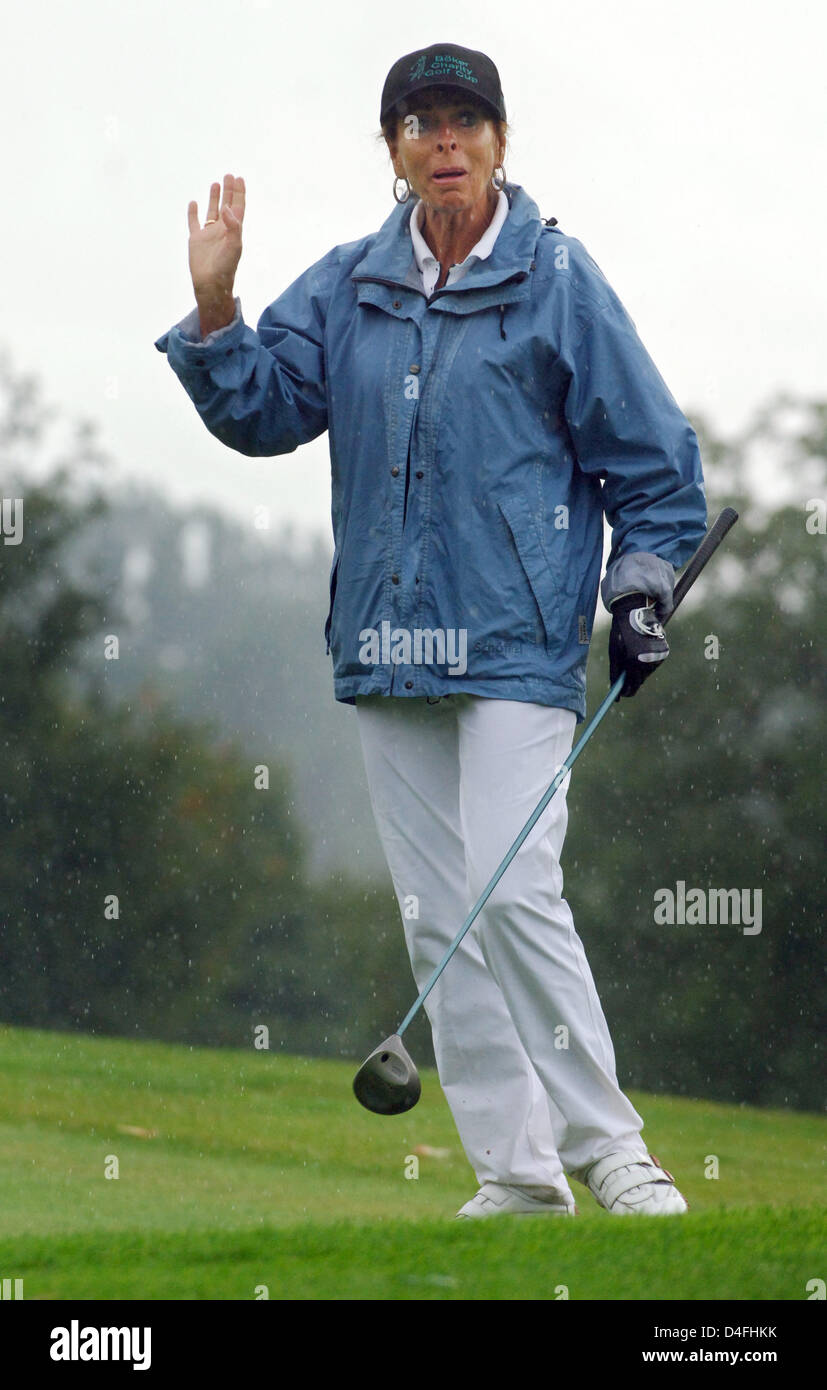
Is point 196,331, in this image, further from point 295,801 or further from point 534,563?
point 295,801

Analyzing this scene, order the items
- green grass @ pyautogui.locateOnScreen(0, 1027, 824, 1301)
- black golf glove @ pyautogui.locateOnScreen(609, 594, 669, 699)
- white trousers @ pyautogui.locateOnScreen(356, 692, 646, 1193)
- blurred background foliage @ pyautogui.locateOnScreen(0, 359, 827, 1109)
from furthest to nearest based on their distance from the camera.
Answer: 1. blurred background foliage @ pyautogui.locateOnScreen(0, 359, 827, 1109)
2. black golf glove @ pyautogui.locateOnScreen(609, 594, 669, 699)
3. white trousers @ pyautogui.locateOnScreen(356, 692, 646, 1193)
4. green grass @ pyautogui.locateOnScreen(0, 1027, 824, 1301)

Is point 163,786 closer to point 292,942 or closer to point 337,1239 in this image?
point 292,942

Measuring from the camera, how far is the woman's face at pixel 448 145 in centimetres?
279

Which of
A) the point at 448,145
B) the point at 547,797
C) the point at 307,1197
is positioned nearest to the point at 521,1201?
the point at 547,797

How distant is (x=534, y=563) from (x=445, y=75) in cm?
75

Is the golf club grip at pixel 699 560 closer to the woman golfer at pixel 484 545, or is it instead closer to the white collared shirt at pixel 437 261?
the woman golfer at pixel 484 545

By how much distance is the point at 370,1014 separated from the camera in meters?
8.45

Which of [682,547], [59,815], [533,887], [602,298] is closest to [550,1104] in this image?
[533,887]

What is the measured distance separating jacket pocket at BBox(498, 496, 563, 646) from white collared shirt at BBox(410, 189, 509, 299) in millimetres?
364

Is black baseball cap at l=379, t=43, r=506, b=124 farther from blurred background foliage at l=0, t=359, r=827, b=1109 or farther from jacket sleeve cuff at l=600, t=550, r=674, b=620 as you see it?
blurred background foliage at l=0, t=359, r=827, b=1109

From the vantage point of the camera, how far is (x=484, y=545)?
269 cm

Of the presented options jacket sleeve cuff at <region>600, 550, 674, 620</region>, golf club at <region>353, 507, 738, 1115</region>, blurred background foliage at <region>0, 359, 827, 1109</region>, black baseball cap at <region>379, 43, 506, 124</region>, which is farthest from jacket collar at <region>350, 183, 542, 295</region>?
blurred background foliage at <region>0, 359, 827, 1109</region>

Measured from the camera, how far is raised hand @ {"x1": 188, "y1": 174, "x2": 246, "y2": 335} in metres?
2.78

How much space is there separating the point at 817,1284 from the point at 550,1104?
776 mm
